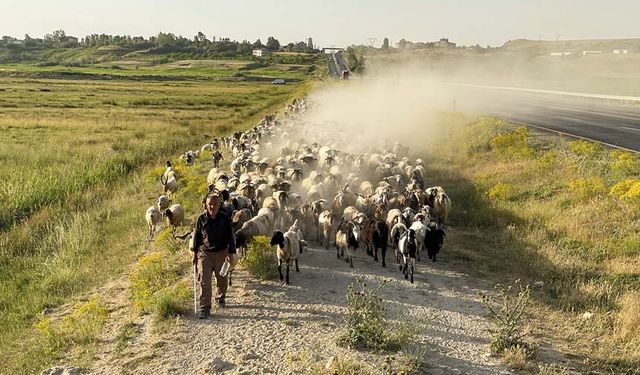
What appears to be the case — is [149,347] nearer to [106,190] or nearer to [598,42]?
[106,190]

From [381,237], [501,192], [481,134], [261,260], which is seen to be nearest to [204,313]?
[261,260]

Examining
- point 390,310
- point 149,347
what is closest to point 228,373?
point 149,347

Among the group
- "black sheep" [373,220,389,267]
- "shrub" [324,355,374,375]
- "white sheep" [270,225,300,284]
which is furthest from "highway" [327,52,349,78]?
"shrub" [324,355,374,375]

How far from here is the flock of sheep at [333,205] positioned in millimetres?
12398

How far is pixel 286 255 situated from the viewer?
11.1 meters

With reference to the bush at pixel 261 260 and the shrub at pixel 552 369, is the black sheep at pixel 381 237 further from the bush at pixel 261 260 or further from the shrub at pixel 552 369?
the shrub at pixel 552 369

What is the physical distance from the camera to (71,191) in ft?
71.4

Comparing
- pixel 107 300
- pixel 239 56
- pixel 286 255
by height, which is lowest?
pixel 107 300

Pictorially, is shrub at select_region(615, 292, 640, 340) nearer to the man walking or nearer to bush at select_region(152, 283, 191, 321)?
the man walking

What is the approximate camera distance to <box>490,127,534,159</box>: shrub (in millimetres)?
22562

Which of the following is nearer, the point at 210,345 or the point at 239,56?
the point at 210,345

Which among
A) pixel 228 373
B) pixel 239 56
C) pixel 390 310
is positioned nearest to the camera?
pixel 228 373

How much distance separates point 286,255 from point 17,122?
123ft

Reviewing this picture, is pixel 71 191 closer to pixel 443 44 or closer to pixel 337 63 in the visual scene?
pixel 337 63
